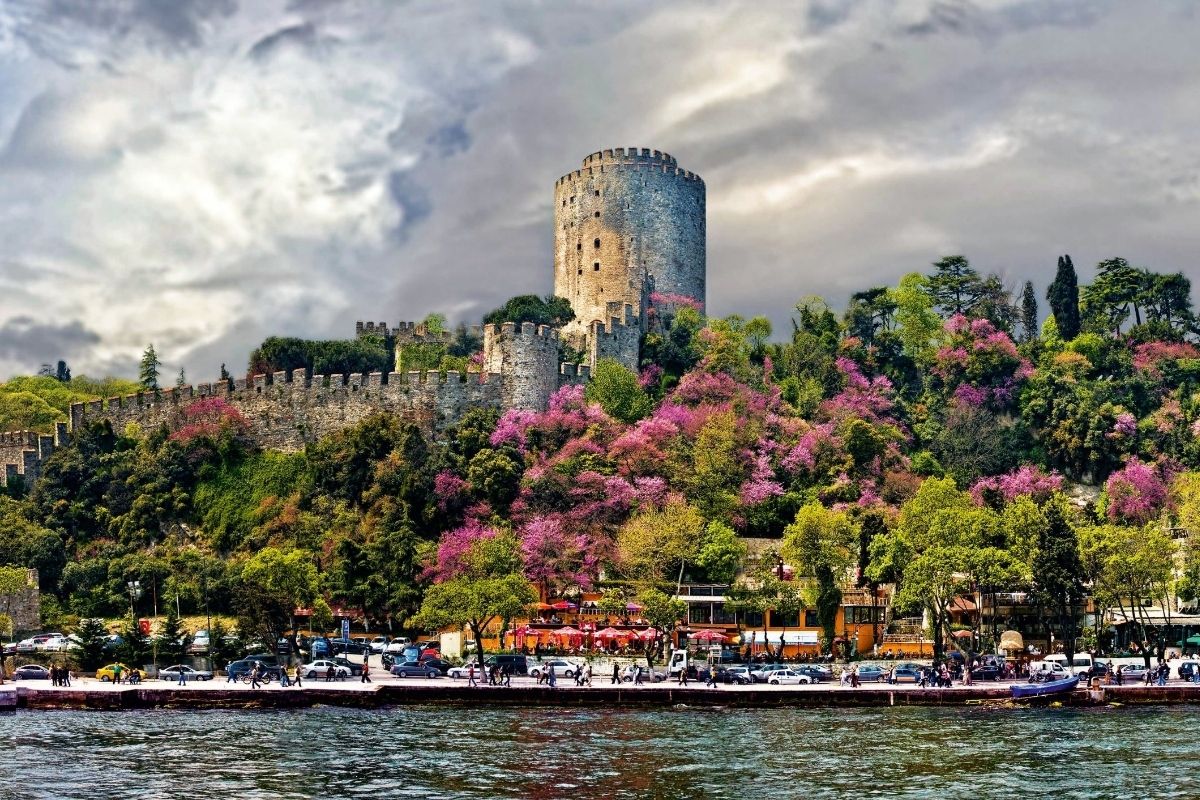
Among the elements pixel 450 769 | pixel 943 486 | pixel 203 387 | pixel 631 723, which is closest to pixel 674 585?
pixel 943 486

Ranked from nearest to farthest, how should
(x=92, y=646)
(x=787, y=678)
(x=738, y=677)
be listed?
(x=787, y=678) → (x=738, y=677) → (x=92, y=646)

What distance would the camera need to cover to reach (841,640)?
6769 centimetres

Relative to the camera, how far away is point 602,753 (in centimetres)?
4419

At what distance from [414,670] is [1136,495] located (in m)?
39.1

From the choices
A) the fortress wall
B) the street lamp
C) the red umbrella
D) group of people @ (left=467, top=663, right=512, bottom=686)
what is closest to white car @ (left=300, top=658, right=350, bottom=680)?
group of people @ (left=467, top=663, right=512, bottom=686)

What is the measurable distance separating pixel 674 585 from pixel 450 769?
89.5 feet

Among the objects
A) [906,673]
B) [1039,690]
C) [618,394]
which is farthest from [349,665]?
[618,394]

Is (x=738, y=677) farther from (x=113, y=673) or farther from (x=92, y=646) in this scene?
(x=92, y=646)

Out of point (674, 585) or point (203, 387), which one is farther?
point (203, 387)

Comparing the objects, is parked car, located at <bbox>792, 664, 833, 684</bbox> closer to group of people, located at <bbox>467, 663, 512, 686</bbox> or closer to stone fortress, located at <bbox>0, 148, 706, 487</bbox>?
group of people, located at <bbox>467, 663, 512, 686</bbox>

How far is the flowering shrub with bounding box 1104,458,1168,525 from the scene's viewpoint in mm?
78438

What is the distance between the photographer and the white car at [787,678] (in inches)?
2282

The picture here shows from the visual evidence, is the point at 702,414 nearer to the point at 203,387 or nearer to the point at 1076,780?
the point at 203,387

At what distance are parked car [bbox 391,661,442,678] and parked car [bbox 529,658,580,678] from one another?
3817 millimetres
